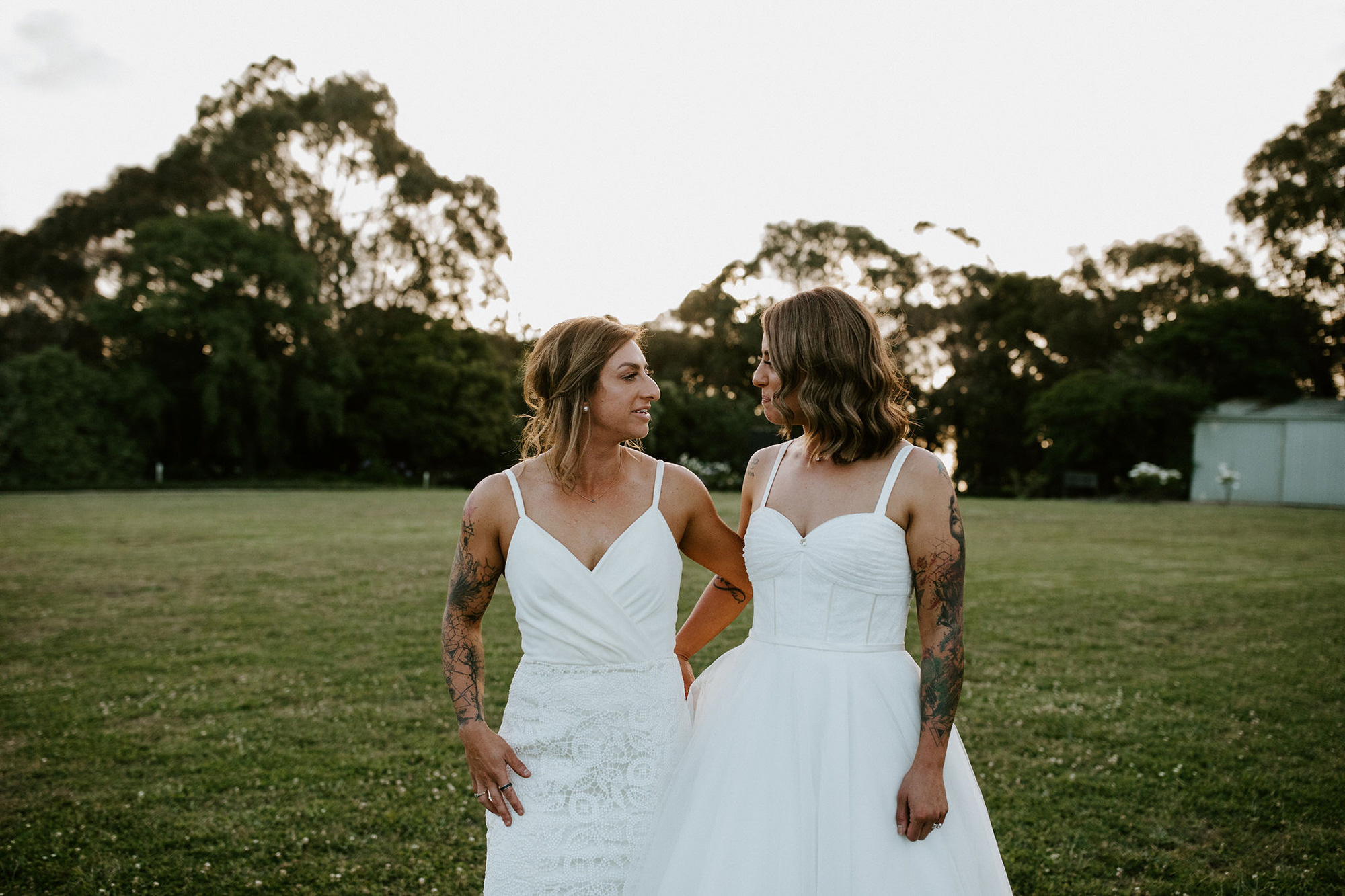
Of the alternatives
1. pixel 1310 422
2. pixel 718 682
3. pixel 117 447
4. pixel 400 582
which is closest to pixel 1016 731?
pixel 718 682

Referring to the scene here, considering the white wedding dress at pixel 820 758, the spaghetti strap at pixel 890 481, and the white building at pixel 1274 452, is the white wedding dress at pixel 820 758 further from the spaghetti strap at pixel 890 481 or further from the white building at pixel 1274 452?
the white building at pixel 1274 452

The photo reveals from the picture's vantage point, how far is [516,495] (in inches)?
110

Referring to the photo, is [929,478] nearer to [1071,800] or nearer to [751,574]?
[751,574]

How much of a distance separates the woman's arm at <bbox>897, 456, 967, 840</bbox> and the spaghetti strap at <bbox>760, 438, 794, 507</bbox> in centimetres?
49

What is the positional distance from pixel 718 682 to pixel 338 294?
135 ft

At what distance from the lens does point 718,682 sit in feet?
9.15

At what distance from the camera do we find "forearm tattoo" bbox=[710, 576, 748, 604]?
3.21m

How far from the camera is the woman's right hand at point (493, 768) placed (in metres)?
2.57

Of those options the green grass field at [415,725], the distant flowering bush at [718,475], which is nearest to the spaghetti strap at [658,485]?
the green grass field at [415,725]

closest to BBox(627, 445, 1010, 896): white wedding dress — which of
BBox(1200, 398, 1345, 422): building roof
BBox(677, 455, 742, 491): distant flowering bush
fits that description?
BBox(677, 455, 742, 491): distant flowering bush

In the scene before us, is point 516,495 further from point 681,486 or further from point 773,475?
point 773,475

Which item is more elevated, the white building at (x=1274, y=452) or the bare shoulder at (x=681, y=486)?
the white building at (x=1274, y=452)

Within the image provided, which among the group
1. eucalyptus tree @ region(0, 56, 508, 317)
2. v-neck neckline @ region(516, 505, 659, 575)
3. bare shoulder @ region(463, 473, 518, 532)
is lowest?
v-neck neckline @ region(516, 505, 659, 575)

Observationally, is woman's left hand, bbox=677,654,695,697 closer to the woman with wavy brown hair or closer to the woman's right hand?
the woman with wavy brown hair
